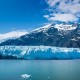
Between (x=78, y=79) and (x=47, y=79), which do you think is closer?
(x=78, y=79)

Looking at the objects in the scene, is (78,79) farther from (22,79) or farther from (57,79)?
(22,79)

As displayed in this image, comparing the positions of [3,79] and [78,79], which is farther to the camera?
[3,79]

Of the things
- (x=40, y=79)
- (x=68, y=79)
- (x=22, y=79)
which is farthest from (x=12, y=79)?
(x=68, y=79)

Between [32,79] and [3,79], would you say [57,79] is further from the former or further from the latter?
[3,79]

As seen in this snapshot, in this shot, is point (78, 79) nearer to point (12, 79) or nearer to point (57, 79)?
point (57, 79)

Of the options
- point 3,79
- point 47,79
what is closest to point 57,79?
point 47,79

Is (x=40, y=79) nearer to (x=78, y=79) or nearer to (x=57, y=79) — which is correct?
(x=57, y=79)

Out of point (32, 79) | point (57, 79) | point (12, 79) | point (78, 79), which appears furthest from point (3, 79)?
point (78, 79)
